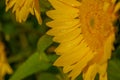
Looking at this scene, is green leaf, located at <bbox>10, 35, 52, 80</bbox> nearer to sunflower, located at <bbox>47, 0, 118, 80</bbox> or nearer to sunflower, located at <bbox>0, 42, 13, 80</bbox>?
sunflower, located at <bbox>47, 0, 118, 80</bbox>

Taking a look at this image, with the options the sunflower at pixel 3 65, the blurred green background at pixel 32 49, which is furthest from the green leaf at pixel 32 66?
the sunflower at pixel 3 65

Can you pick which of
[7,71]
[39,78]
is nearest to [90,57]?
[39,78]

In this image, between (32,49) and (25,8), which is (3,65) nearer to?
(32,49)

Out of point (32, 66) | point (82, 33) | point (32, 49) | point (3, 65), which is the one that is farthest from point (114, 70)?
point (3, 65)

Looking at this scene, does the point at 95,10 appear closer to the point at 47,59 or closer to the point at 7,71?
the point at 47,59

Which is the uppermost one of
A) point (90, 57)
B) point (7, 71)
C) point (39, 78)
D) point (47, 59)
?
point (90, 57)

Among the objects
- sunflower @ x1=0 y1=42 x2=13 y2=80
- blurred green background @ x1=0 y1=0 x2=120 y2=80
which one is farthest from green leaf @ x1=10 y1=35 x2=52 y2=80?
sunflower @ x1=0 y1=42 x2=13 y2=80
